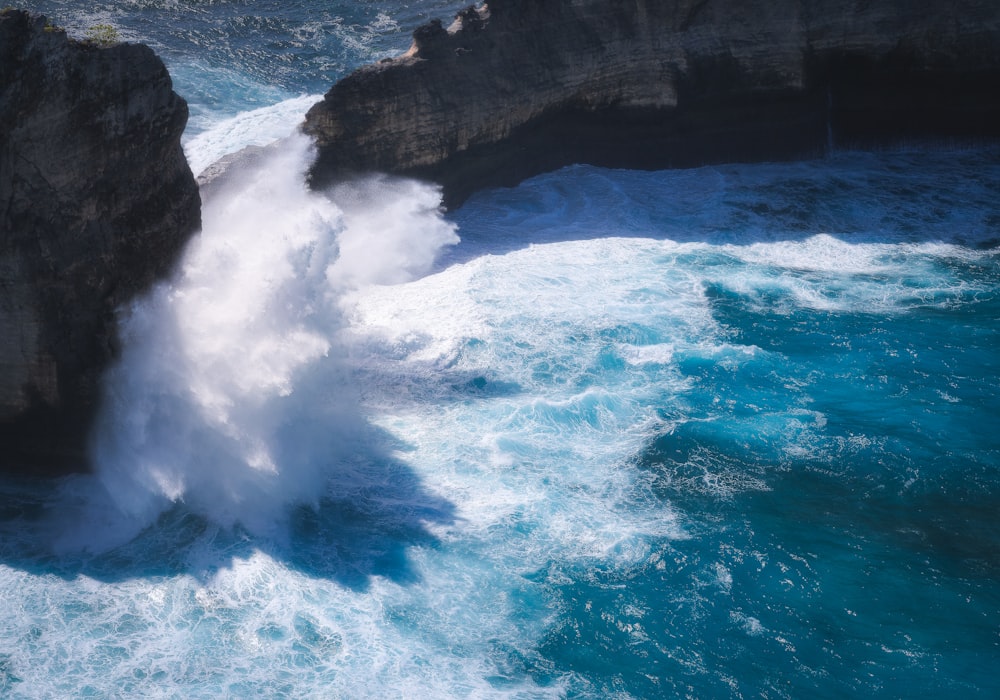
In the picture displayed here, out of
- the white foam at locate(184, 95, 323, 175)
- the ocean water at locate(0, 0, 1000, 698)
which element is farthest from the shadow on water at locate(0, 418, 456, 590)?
the white foam at locate(184, 95, 323, 175)

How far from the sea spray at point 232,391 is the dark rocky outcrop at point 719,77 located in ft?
27.4

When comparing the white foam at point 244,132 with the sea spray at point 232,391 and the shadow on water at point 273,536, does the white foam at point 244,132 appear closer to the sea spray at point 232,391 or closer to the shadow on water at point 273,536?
the sea spray at point 232,391

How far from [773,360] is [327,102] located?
10.3 m

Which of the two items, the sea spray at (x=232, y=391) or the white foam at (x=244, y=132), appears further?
the white foam at (x=244, y=132)

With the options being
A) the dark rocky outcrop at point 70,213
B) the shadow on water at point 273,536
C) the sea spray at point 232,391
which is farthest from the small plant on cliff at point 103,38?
the shadow on water at point 273,536

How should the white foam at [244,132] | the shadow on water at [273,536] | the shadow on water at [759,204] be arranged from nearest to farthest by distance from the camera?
1. the shadow on water at [273,536]
2. the shadow on water at [759,204]
3. the white foam at [244,132]

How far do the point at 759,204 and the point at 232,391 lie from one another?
12.8 meters

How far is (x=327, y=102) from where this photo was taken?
19438mm

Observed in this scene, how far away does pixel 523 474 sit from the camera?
12.3 meters

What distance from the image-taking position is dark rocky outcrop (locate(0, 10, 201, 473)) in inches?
446

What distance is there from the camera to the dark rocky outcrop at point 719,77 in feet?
71.4

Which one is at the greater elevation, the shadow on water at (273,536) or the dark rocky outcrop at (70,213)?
the dark rocky outcrop at (70,213)

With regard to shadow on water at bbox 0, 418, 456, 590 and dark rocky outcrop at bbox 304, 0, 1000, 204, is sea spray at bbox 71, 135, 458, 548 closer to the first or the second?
shadow on water at bbox 0, 418, 456, 590

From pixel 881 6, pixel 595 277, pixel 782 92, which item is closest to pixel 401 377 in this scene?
pixel 595 277
